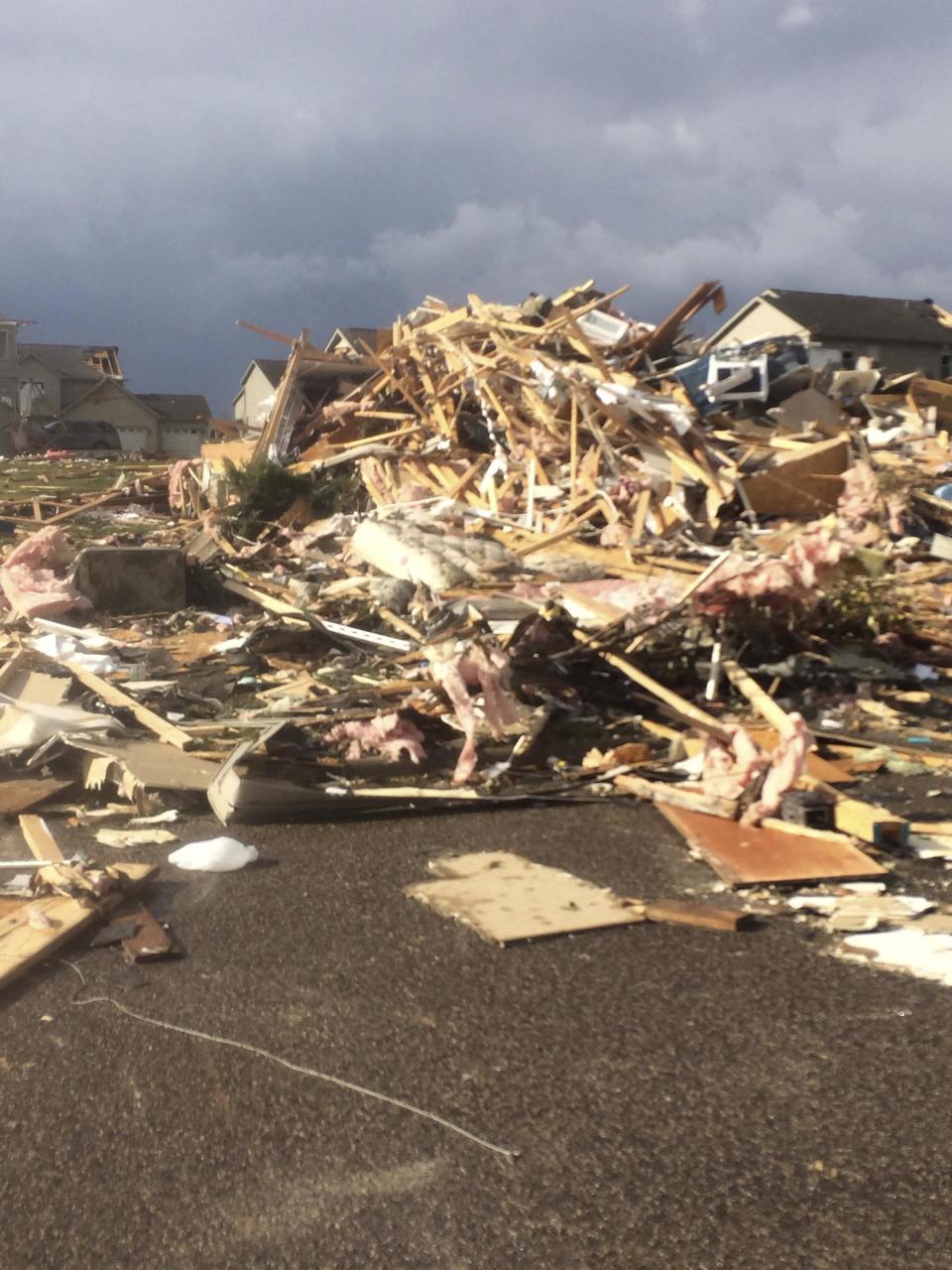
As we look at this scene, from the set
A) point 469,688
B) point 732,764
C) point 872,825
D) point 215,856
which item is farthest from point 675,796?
point 215,856

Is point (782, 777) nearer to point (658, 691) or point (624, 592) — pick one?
point (658, 691)

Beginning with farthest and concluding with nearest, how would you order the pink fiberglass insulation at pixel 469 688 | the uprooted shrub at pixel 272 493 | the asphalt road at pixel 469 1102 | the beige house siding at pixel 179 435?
1. the beige house siding at pixel 179 435
2. the uprooted shrub at pixel 272 493
3. the pink fiberglass insulation at pixel 469 688
4. the asphalt road at pixel 469 1102

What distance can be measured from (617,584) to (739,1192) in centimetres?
632

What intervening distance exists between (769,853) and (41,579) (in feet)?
25.4

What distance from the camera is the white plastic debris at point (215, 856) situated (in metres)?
4.91

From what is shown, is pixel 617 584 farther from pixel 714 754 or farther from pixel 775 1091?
pixel 775 1091

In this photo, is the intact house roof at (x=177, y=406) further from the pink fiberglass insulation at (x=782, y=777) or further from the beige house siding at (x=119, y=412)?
the pink fiberglass insulation at (x=782, y=777)

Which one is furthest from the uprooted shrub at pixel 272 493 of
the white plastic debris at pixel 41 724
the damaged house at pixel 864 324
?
the damaged house at pixel 864 324

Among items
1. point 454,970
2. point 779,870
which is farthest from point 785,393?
→ point 454,970

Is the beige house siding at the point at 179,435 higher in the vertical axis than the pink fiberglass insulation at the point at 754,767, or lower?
higher

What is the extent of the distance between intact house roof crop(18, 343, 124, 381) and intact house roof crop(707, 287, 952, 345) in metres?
41.5

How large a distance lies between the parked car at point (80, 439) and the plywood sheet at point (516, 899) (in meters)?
45.8

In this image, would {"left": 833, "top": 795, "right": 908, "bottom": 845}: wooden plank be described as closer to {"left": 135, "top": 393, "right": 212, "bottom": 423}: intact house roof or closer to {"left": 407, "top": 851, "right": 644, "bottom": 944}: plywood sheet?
{"left": 407, "top": 851, "right": 644, "bottom": 944}: plywood sheet

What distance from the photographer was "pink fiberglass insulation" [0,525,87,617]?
1001 cm
